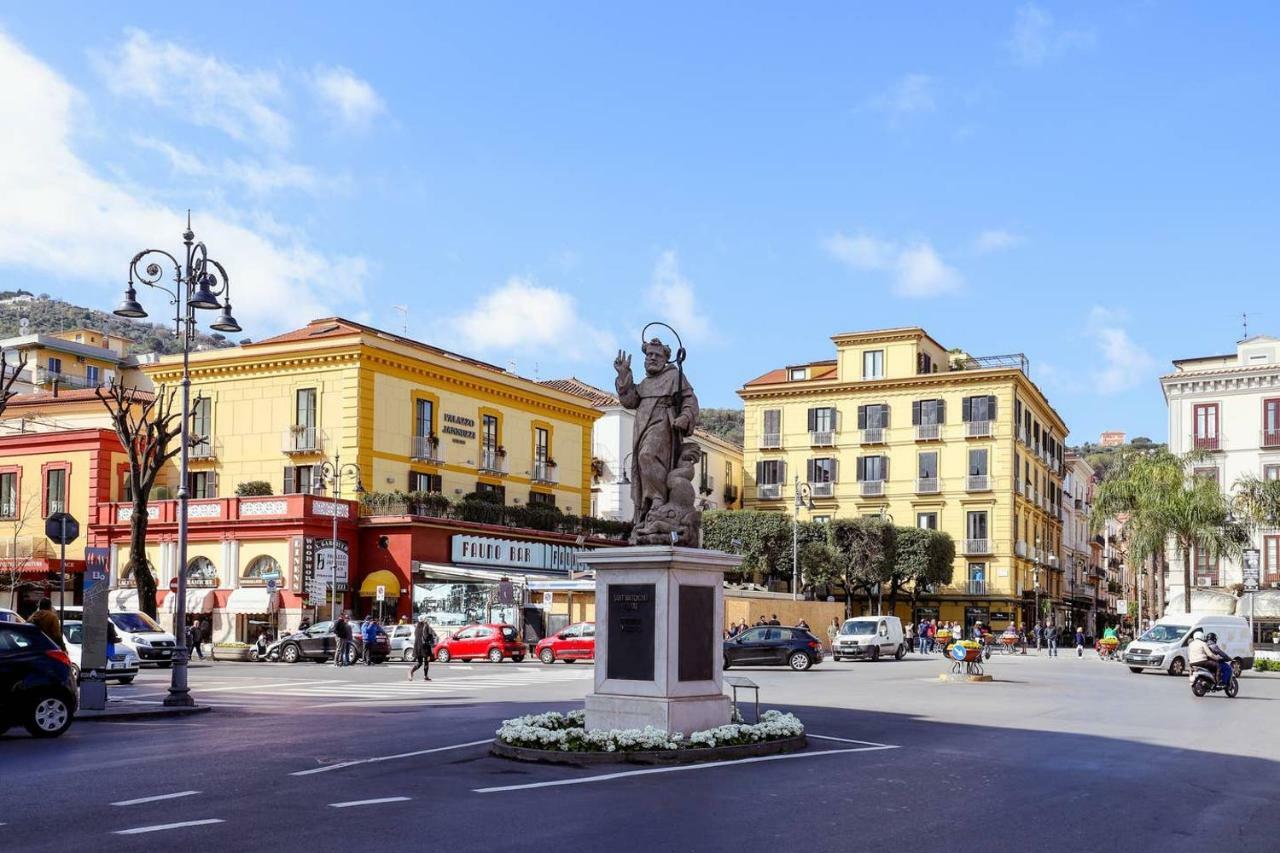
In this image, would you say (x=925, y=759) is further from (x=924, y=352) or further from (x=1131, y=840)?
(x=924, y=352)

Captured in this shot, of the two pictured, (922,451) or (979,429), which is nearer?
(979,429)

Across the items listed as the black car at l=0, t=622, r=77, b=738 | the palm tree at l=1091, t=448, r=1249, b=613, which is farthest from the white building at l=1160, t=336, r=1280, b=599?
the black car at l=0, t=622, r=77, b=738

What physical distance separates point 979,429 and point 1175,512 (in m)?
19.3

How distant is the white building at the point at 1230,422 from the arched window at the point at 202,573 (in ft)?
153

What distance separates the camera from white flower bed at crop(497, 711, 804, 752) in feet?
45.1

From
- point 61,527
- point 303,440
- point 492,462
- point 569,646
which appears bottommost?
point 569,646

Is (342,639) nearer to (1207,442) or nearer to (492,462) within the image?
(492,462)

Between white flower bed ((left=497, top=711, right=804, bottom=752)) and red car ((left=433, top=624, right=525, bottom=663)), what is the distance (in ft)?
91.9

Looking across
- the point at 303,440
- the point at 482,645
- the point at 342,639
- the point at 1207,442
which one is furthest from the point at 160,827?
the point at 1207,442

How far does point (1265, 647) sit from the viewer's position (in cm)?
5722

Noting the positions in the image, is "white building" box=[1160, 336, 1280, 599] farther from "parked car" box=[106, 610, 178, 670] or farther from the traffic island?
the traffic island

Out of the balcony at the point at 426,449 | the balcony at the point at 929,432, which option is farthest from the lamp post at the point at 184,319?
the balcony at the point at 929,432

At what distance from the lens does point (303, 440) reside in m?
53.1

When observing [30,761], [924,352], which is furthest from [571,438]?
[30,761]
